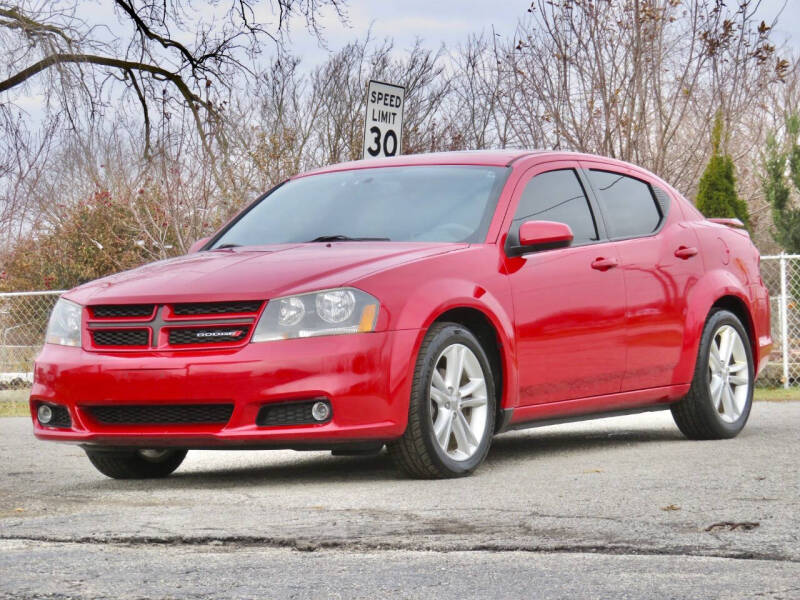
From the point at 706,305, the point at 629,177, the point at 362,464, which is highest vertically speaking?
the point at 629,177

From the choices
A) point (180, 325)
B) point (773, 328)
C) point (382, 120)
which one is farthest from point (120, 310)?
point (773, 328)

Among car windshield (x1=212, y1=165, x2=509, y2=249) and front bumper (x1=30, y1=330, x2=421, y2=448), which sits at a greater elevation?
car windshield (x1=212, y1=165, x2=509, y2=249)

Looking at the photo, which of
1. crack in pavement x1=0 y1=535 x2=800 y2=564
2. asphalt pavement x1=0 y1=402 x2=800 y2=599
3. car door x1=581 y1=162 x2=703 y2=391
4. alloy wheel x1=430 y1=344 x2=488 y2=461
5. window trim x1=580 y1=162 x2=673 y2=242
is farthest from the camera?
window trim x1=580 y1=162 x2=673 y2=242

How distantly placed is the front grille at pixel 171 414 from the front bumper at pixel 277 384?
29 mm

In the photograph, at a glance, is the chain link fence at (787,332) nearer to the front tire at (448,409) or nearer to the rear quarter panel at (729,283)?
the rear quarter panel at (729,283)

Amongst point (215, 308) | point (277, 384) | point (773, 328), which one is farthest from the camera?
point (773, 328)

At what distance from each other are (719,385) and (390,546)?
4235 millimetres

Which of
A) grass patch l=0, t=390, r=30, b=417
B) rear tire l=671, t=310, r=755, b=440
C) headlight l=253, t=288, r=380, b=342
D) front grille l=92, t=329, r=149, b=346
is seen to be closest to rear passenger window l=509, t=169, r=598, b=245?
rear tire l=671, t=310, r=755, b=440

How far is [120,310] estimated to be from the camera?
6.18 m

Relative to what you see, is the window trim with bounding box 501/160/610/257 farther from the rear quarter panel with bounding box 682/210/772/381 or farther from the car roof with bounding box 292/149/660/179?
the rear quarter panel with bounding box 682/210/772/381

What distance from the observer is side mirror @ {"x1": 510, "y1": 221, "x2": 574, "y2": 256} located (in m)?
6.75

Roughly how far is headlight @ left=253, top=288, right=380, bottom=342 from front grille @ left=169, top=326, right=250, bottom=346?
0.26 ft

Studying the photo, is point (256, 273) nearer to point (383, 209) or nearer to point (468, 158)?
point (383, 209)

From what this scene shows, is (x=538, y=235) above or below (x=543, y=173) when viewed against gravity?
below
